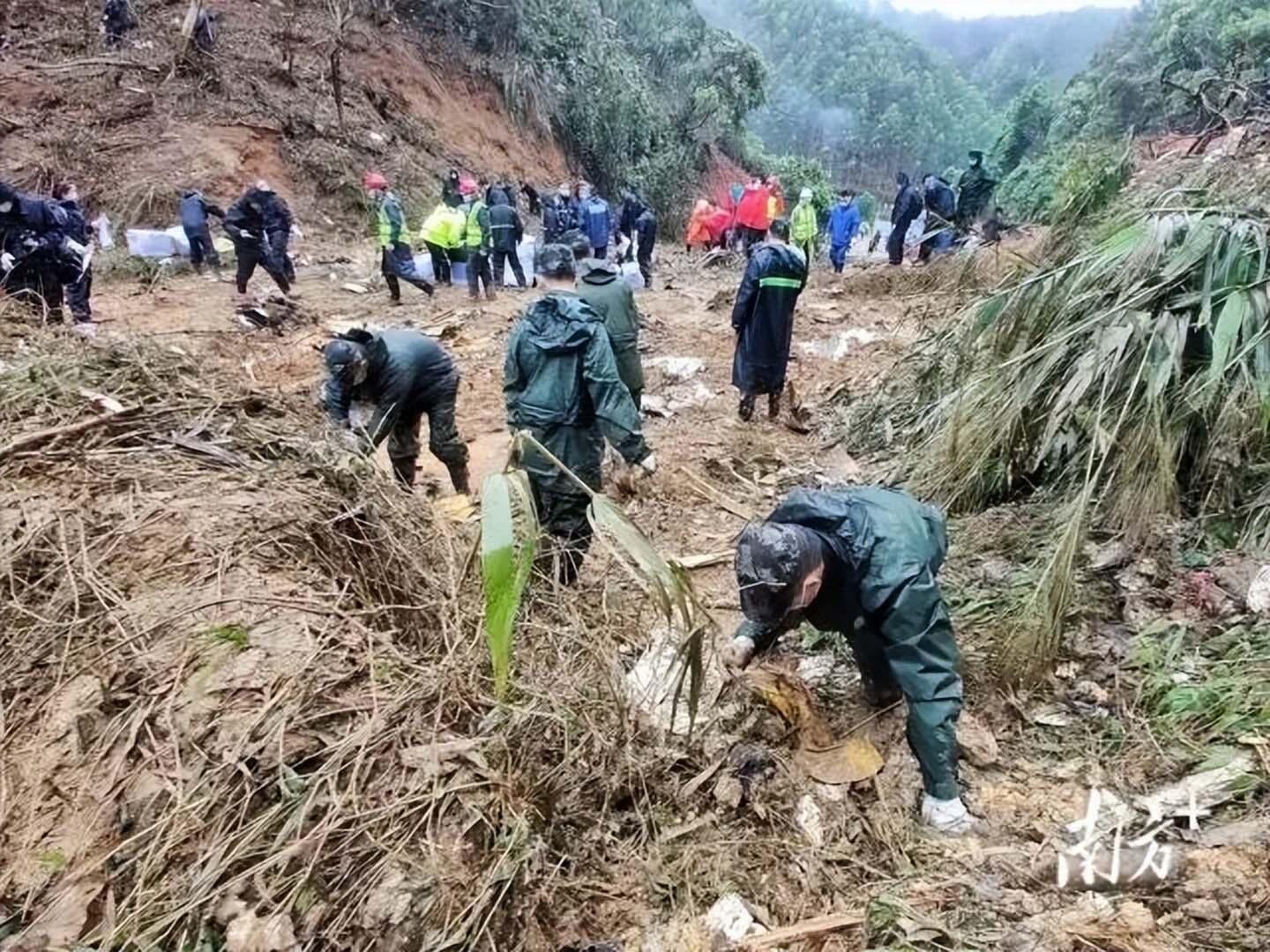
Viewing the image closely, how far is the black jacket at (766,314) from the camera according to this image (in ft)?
18.1

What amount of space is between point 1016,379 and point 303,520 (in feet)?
10.1

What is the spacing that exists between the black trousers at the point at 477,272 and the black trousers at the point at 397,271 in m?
0.46

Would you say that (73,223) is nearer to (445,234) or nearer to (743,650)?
(445,234)

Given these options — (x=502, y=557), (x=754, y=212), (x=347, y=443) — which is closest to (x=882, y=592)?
(x=502, y=557)

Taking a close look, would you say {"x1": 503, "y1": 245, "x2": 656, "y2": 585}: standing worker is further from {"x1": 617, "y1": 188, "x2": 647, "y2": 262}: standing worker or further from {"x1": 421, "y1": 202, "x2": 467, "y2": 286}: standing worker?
{"x1": 617, "y1": 188, "x2": 647, "y2": 262}: standing worker

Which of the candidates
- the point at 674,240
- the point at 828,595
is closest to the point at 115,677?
the point at 828,595

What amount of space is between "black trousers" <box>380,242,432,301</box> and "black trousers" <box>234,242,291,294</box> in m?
1.04

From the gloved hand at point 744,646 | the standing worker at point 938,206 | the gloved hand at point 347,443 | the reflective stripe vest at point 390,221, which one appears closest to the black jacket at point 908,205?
the standing worker at point 938,206

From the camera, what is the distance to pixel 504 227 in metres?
10.4

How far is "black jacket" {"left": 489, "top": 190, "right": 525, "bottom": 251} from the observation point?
1030 cm

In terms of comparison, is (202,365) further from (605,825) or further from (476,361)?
(476,361)

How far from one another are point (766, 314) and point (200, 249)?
7.75 metres

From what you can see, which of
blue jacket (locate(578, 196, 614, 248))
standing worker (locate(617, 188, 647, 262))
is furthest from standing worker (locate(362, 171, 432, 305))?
standing worker (locate(617, 188, 647, 262))

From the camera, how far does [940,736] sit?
220cm
